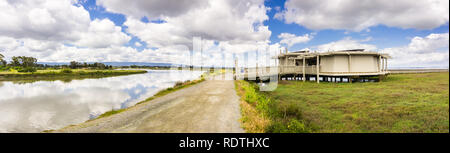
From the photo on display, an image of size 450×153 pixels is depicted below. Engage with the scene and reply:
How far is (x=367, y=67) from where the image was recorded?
2348 centimetres

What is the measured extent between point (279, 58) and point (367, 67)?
13.4m

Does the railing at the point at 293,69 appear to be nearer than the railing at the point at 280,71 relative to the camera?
No

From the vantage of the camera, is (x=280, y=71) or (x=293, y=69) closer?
(x=280, y=71)

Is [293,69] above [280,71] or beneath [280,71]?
above

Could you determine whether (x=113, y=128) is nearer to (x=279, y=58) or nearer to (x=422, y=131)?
(x=422, y=131)

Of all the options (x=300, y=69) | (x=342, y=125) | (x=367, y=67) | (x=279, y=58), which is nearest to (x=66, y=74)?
(x=279, y=58)

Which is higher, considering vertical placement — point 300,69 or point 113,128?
point 300,69

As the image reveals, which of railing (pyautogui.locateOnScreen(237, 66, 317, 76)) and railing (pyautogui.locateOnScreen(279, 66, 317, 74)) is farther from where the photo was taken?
railing (pyautogui.locateOnScreen(279, 66, 317, 74))
